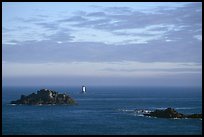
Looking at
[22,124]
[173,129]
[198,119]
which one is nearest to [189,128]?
[173,129]

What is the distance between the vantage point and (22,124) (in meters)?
41.7

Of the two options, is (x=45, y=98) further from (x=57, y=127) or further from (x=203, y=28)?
(x=203, y=28)

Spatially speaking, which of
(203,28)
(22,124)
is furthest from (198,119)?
(203,28)

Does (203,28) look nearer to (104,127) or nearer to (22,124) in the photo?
(104,127)

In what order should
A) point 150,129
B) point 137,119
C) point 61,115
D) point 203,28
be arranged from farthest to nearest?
point 61,115 < point 137,119 < point 150,129 < point 203,28

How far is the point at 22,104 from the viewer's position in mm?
71438

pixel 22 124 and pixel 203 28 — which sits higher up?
pixel 203 28

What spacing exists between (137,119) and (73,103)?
2995cm

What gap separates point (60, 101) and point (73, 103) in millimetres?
2993

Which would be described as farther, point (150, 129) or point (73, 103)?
point (73, 103)

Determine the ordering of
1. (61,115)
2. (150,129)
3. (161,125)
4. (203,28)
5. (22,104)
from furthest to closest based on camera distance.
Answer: (22,104) < (61,115) < (161,125) < (150,129) < (203,28)

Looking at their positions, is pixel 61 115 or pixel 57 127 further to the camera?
pixel 61 115

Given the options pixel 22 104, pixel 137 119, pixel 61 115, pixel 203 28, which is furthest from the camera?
pixel 22 104

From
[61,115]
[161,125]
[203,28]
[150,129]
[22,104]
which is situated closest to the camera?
[203,28]
